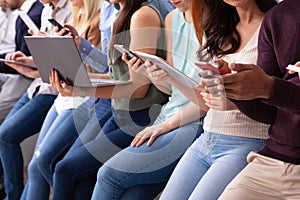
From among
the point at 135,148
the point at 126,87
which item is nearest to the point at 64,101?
the point at 126,87

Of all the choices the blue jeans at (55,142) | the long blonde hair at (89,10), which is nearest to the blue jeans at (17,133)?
the blue jeans at (55,142)

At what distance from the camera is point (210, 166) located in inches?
52.3

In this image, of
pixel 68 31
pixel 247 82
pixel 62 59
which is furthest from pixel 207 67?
pixel 68 31

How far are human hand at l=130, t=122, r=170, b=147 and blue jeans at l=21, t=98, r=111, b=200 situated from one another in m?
0.30

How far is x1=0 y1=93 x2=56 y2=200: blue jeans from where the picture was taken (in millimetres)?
2186

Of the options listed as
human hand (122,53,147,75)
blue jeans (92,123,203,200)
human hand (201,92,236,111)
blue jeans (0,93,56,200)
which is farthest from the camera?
blue jeans (0,93,56,200)

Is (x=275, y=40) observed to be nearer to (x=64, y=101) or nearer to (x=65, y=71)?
(x=65, y=71)

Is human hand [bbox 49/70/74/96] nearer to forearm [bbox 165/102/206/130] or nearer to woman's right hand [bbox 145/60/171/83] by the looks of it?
forearm [bbox 165/102/206/130]

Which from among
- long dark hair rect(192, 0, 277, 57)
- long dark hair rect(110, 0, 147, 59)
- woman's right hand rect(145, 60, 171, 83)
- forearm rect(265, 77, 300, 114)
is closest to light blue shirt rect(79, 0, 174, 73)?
long dark hair rect(110, 0, 147, 59)

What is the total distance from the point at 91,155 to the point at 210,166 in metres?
0.48

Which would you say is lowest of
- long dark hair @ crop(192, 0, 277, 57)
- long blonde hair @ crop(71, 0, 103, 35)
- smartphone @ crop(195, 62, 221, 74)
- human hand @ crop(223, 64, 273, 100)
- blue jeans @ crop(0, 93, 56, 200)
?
blue jeans @ crop(0, 93, 56, 200)

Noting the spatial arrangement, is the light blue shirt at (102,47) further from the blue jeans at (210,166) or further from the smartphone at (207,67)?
the smartphone at (207,67)

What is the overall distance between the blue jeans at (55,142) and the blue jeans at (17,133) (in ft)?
0.67

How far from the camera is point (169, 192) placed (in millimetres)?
1352
